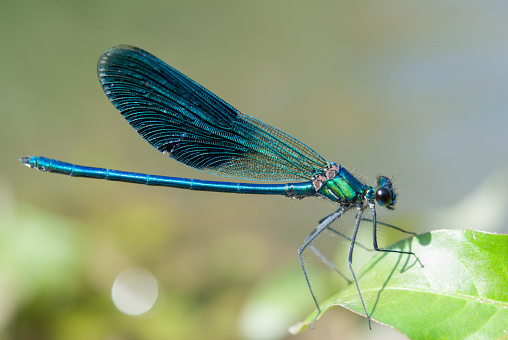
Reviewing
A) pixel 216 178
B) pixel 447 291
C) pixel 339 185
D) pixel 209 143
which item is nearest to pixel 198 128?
pixel 209 143

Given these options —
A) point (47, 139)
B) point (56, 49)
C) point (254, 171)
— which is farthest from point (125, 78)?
point (56, 49)

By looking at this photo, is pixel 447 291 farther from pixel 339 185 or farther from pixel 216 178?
pixel 216 178

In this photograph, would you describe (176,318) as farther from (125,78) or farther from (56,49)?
(56,49)

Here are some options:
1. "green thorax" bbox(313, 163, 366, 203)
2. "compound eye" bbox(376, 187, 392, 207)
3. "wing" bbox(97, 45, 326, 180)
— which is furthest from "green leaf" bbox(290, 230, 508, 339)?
"wing" bbox(97, 45, 326, 180)

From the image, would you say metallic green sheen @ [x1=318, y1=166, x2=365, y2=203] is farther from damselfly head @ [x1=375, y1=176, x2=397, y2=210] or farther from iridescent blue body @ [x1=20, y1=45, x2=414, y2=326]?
damselfly head @ [x1=375, y1=176, x2=397, y2=210]

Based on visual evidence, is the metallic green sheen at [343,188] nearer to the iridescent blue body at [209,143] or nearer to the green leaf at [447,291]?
the iridescent blue body at [209,143]

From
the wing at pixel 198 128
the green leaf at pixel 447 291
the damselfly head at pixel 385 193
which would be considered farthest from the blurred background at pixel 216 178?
the green leaf at pixel 447 291
